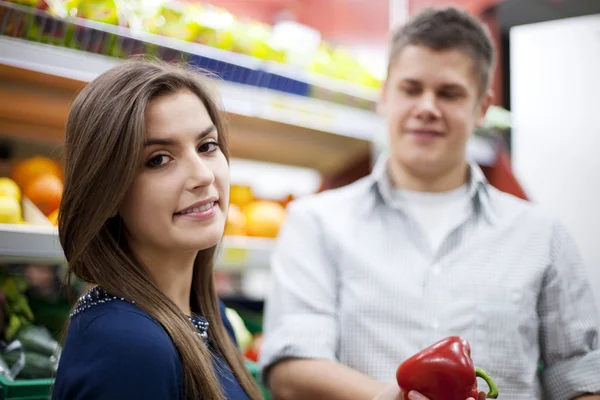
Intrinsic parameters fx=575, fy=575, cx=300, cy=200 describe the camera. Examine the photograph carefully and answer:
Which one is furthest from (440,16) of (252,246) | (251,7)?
(251,7)

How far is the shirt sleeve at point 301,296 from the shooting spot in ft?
5.27

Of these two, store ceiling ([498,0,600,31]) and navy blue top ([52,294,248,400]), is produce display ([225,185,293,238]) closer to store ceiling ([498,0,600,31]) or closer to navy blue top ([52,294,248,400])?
navy blue top ([52,294,248,400])

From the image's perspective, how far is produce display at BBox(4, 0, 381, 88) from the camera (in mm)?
1702

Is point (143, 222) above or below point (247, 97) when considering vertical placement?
below

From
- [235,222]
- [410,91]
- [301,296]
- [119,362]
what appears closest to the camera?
[119,362]

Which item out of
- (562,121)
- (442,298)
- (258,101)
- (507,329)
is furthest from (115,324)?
(562,121)

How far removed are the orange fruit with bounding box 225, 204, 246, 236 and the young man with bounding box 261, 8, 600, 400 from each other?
40 centimetres

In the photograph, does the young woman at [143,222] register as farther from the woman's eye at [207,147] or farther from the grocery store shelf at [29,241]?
the grocery store shelf at [29,241]

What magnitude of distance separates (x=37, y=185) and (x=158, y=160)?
0.94 m

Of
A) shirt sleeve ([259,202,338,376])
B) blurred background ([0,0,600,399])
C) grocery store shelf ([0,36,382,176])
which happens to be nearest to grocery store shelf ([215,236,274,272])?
blurred background ([0,0,600,399])

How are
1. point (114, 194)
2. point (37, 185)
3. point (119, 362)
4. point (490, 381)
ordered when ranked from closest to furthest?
point (119, 362) < point (114, 194) < point (490, 381) < point (37, 185)

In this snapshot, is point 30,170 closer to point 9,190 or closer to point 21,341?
point 9,190

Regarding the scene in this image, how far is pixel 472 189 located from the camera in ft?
6.18

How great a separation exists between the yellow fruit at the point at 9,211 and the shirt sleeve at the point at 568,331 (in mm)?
1552
